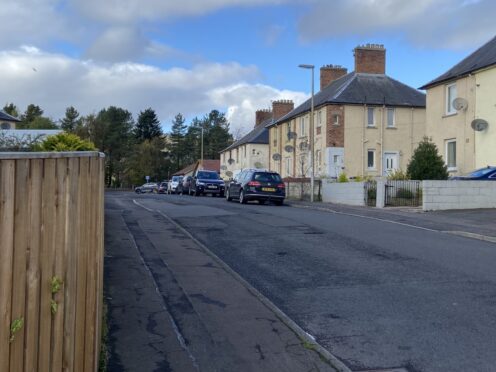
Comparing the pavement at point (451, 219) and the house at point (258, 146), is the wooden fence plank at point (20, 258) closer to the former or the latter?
the pavement at point (451, 219)

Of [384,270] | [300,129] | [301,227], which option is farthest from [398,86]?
[384,270]

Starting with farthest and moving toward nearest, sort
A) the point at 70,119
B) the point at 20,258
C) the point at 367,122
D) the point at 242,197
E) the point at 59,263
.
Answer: the point at 70,119 < the point at 367,122 < the point at 242,197 < the point at 59,263 < the point at 20,258

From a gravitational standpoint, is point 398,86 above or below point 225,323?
above

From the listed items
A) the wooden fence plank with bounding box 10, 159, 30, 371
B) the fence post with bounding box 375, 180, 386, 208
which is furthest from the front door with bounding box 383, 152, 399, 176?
the wooden fence plank with bounding box 10, 159, 30, 371

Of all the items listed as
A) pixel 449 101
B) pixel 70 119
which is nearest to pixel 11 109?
pixel 70 119

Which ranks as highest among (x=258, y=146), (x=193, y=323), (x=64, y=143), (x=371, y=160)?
(x=258, y=146)

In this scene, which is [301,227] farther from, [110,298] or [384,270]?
[110,298]

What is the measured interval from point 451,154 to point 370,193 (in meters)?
6.44

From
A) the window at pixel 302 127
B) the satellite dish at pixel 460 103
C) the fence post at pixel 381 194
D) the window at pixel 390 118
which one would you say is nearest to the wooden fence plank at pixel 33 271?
the fence post at pixel 381 194

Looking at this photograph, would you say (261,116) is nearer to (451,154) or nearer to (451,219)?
(451,154)

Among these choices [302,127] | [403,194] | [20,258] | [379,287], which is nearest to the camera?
[20,258]

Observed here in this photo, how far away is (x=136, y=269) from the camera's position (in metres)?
9.31

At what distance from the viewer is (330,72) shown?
4875 cm

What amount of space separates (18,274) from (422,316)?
5036 millimetres
